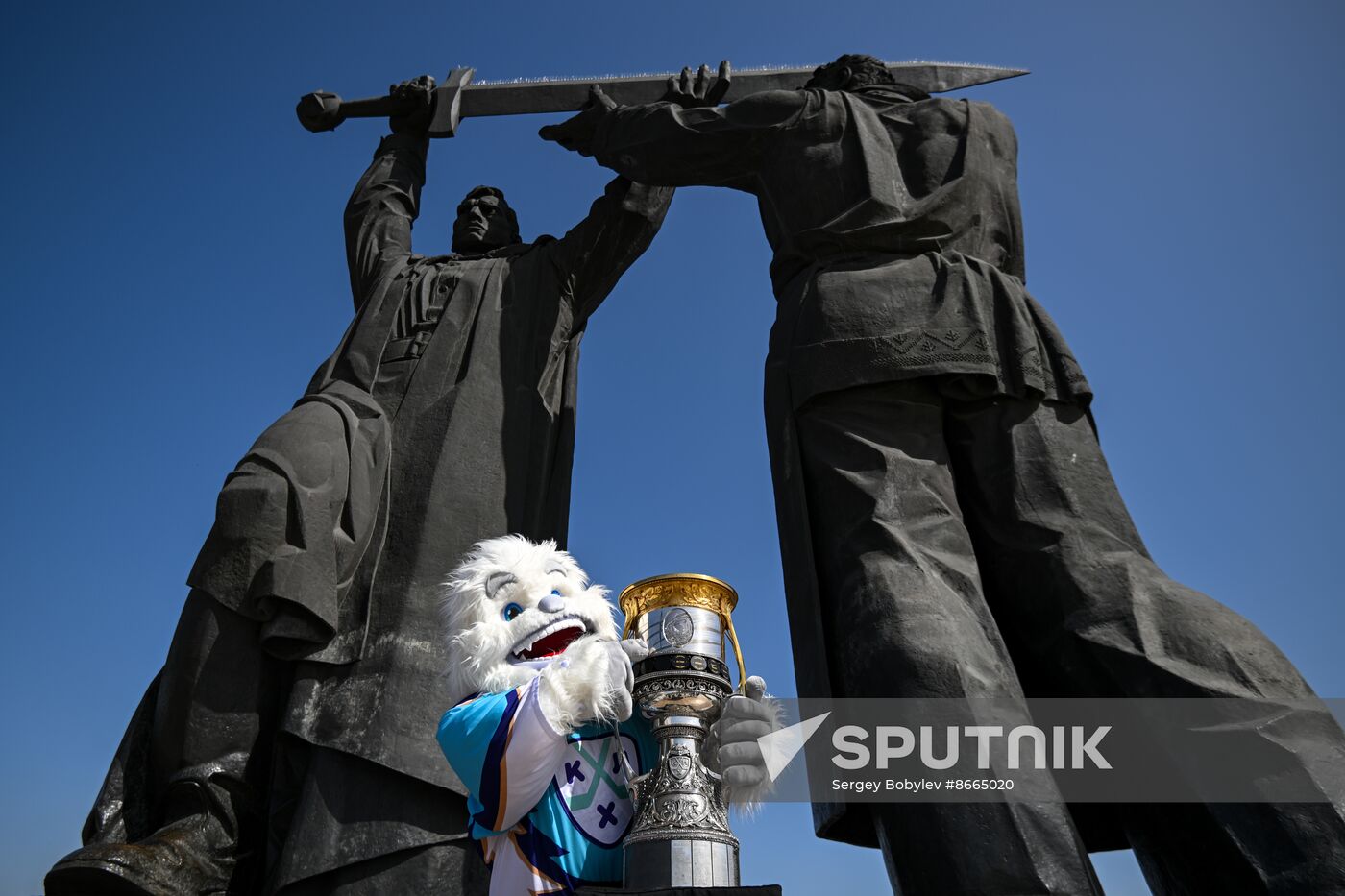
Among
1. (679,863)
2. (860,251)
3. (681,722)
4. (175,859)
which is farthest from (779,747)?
(175,859)

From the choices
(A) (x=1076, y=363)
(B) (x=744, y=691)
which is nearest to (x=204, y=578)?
(B) (x=744, y=691)

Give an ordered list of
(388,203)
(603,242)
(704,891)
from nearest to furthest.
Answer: (704,891), (603,242), (388,203)

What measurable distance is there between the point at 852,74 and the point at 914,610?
116 inches

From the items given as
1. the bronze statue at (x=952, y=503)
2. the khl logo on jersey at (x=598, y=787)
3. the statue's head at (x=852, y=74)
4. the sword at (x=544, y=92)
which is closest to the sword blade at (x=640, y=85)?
the sword at (x=544, y=92)

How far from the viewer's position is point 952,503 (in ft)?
12.8

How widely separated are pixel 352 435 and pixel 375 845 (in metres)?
1.96

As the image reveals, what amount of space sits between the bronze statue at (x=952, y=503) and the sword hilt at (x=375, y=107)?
273 centimetres

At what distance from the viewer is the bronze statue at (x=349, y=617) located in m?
4.65

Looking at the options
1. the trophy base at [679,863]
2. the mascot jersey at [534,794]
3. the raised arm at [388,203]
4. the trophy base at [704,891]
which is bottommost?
the trophy base at [704,891]

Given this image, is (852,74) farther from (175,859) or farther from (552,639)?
(175,859)

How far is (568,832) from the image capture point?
3090 millimetres

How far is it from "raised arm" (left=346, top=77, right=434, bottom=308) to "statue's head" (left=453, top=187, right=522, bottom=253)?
12.2 inches

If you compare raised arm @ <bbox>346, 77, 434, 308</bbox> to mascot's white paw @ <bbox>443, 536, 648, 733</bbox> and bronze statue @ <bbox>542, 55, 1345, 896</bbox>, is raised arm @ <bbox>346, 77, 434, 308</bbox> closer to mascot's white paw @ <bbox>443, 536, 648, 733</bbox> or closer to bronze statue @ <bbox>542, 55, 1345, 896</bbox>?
bronze statue @ <bbox>542, 55, 1345, 896</bbox>

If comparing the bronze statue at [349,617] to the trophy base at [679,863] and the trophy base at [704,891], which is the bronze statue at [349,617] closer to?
the trophy base at [679,863]
